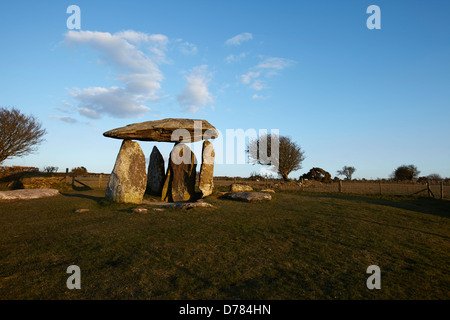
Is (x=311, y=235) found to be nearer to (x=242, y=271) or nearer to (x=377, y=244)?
(x=377, y=244)

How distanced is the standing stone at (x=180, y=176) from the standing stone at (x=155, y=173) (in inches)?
37.7

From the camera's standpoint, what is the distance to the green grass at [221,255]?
3758 millimetres

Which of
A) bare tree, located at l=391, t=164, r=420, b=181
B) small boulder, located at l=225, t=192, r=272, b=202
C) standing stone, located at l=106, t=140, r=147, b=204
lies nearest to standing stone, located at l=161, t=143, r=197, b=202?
standing stone, located at l=106, t=140, r=147, b=204

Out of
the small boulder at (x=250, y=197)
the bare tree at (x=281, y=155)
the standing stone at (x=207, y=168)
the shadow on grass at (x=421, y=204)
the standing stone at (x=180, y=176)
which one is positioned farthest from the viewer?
the bare tree at (x=281, y=155)

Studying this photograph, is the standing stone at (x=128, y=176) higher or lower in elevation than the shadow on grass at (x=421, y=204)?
higher

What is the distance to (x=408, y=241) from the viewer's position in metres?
6.42

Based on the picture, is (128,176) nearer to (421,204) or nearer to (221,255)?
(221,255)

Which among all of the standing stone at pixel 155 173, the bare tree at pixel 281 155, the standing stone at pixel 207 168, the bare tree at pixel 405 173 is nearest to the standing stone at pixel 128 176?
the standing stone at pixel 155 173

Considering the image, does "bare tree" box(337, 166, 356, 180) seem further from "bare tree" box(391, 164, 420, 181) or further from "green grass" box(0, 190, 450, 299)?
"green grass" box(0, 190, 450, 299)

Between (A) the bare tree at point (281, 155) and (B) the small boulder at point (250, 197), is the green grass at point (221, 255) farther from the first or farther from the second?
(A) the bare tree at point (281, 155)

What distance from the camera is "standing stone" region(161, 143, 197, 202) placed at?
1349 centimetres

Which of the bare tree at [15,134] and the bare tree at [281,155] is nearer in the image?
the bare tree at [15,134]

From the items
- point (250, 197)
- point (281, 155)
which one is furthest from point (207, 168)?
point (281, 155)

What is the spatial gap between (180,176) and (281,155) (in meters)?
21.5
